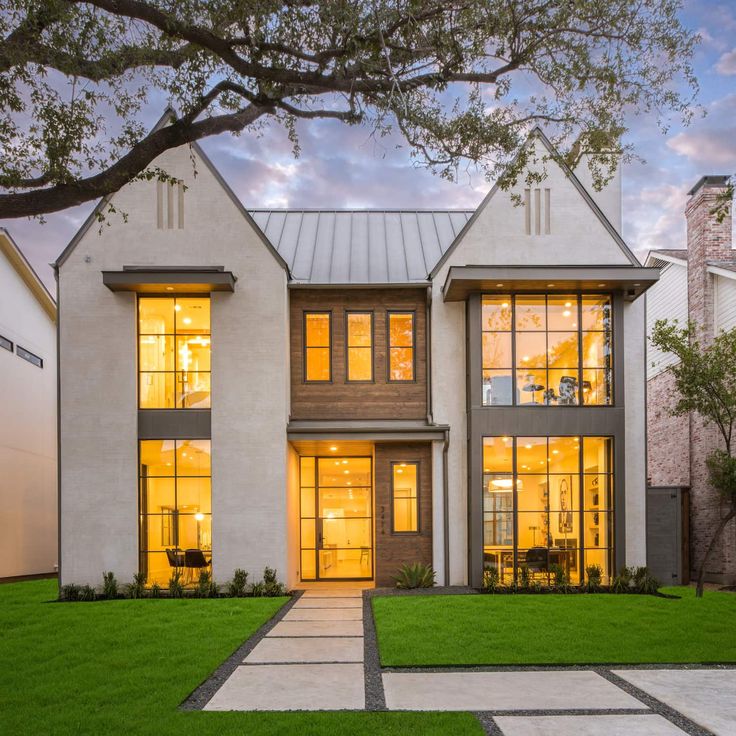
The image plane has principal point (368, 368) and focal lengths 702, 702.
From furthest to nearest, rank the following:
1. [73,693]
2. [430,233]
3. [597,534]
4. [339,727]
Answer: [430,233], [597,534], [73,693], [339,727]

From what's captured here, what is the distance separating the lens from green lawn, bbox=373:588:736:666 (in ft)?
29.2

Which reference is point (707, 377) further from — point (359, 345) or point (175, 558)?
point (175, 558)

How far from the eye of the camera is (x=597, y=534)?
14.9m

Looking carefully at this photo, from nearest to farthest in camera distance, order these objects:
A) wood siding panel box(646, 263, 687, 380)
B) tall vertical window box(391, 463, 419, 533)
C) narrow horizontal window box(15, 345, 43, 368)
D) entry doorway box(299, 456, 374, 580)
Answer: tall vertical window box(391, 463, 419, 533) → entry doorway box(299, 456, 374, 580) → wood siding panel box(646, 263, 687, 380) → narrow horizontal window box(15, 345, 43, 368)

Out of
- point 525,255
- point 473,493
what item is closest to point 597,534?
point 473,493

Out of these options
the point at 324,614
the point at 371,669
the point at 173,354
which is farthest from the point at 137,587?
the point at 371,669

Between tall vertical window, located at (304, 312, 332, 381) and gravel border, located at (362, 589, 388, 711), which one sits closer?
gravel border, located at (362, 589, 388, 711)

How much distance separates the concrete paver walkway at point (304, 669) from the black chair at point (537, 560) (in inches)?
161

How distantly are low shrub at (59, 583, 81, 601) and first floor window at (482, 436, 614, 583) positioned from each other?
28.1ft

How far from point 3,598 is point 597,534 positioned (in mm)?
12898

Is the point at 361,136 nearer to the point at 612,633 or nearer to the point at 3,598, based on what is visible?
the point at 612,633

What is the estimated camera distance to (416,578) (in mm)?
15164

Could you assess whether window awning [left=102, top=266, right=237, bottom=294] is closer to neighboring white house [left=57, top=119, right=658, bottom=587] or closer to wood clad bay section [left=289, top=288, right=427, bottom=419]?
neighboring white house [left=57, top=119, right=658, bottom=587]

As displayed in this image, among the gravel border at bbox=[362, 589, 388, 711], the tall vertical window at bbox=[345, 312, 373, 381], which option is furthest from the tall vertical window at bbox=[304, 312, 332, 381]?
the gravel border at bbox=[362, 589, 388, 711]
